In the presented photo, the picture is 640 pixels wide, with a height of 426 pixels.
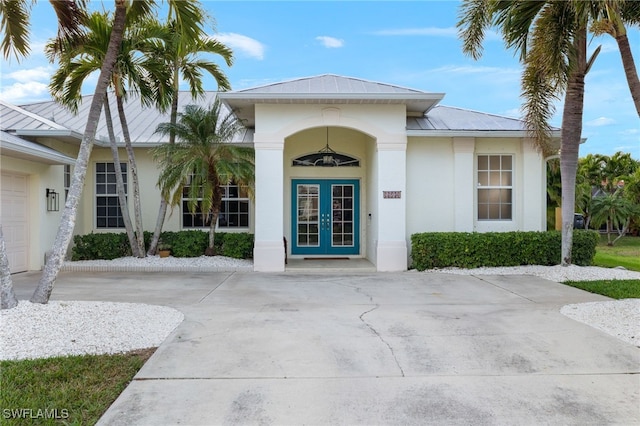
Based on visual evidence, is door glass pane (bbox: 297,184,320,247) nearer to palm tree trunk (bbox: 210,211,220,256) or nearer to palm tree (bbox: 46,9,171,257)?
palm tree trunk (bbox: 210,211,220,256)

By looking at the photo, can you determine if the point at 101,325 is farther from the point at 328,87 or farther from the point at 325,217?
the point at 325,217

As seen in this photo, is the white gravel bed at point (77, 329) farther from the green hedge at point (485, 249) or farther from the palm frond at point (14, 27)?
the green hedge at point (485, 249)

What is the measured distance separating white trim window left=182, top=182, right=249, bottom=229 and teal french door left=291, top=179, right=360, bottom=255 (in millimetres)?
1526

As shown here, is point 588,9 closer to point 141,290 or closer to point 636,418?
point 636,418

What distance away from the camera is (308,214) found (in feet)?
46.6

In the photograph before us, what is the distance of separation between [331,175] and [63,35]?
8.30 metres

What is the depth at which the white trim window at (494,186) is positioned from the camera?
12758mm

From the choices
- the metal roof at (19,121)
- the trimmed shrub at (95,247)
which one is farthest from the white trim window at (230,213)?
the metal roof at (19,121)

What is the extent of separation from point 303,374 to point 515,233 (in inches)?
349

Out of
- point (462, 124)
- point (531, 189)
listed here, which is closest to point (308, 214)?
point (462, 124)

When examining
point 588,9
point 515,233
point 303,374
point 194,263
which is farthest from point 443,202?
point 303,374

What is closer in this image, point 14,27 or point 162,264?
point 14,27

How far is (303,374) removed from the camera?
451 centimetres

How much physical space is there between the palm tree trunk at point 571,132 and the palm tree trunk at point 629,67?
3.04 metres
